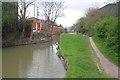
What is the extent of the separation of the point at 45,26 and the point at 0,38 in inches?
1064

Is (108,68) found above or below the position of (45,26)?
below

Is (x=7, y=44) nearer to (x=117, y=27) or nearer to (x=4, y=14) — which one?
(x=4, y=14)

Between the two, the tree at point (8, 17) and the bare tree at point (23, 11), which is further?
the bare tree at point (23, 11)

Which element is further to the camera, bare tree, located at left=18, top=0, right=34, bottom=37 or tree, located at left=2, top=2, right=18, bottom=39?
bare tree, located at left=18, top=0, right=34, bottom=37

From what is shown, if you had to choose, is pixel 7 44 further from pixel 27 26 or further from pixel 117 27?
pixel 117 27

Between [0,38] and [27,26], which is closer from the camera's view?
[0,38]

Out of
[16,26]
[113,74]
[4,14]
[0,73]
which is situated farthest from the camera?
[16,26]

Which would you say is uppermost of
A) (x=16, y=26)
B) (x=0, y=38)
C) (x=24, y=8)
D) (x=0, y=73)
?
(x=24, y=8)

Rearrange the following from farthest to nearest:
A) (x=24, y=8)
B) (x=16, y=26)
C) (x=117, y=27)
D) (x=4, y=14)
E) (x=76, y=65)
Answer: (x=24, y=8) < (x=16, y=26) < (x=4, y=14) < (x=76, y=65) < (x=117, y=27)

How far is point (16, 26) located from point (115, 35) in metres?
22.6

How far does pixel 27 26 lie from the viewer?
33.1 m

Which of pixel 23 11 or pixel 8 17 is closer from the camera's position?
pixel 8 17

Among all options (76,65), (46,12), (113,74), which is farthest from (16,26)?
(113,74)

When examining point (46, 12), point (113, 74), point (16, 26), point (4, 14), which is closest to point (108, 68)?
point (113, 74)
